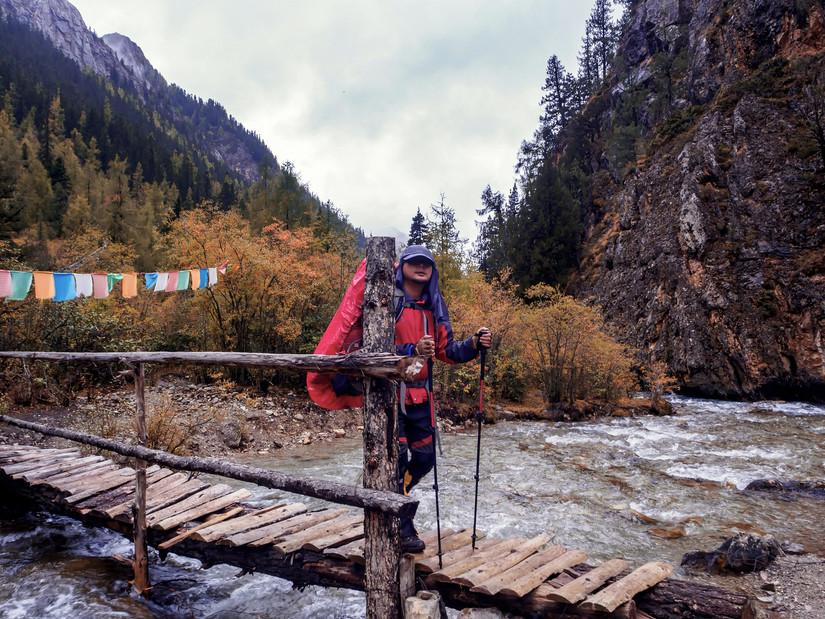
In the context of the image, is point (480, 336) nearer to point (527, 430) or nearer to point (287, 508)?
point (287, 508)

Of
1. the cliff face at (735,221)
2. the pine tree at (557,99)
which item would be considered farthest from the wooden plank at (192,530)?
the pine tree at (557,99)

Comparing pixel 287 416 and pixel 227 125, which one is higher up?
pixel 227 125

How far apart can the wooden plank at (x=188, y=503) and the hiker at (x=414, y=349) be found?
2.28 meters

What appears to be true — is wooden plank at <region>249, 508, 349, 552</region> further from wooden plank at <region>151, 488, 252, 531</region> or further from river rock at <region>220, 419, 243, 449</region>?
river rock at <region>220, 419, 243, 449</region>

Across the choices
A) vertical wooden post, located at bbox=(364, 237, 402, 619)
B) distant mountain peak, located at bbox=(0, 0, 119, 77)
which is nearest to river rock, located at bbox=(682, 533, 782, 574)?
vertical wooden post, located at bbox=(364, 237, 402, 619)

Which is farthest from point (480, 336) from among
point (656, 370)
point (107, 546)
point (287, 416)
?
point (656, 370)

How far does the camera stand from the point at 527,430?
14328 mm

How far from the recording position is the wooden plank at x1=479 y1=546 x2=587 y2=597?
291 centimetres

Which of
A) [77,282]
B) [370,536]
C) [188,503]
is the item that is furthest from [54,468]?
[77,282]

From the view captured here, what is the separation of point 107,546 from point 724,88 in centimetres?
3360

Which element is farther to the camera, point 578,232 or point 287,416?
point 578,232

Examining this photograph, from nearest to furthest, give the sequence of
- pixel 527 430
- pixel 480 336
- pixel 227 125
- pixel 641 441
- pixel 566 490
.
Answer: pixel 480 336, pixel 566 490, pixel 641 441, pixel 527 430, pixel 227 125

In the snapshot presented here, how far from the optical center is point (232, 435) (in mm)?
10297

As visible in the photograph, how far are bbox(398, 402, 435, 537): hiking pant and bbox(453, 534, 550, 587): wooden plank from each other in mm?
533
